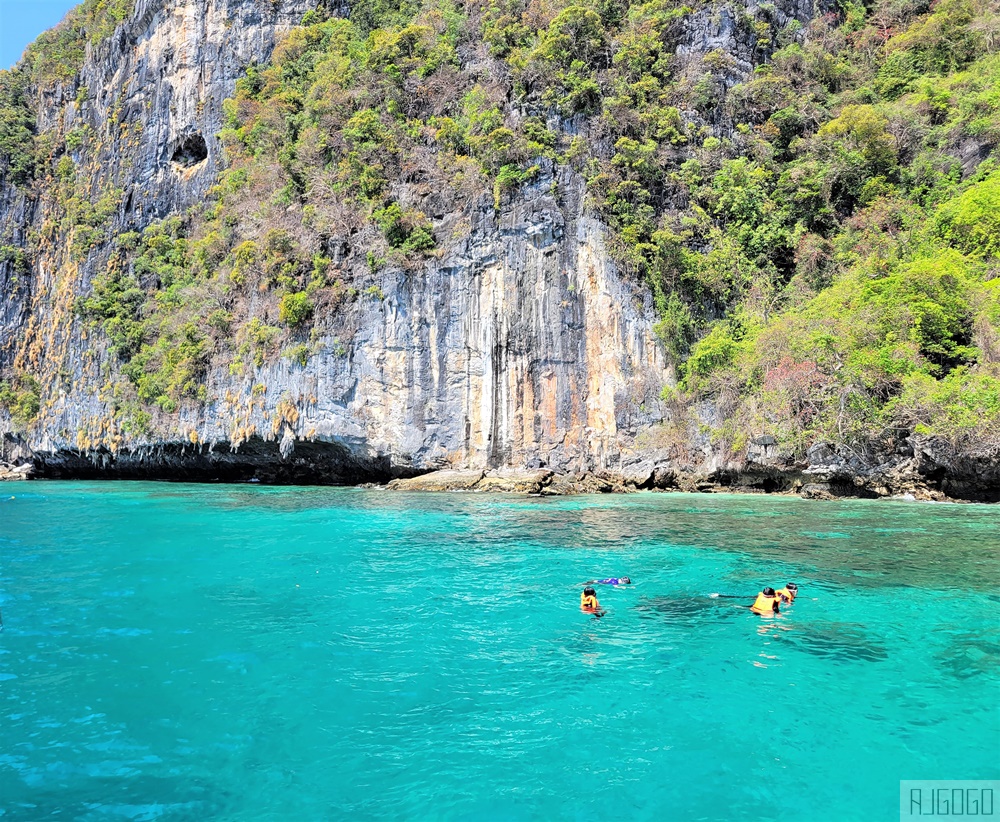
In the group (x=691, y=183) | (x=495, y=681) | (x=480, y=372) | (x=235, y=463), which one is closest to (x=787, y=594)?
(x=495, y=681)

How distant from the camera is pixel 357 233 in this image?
30.8 metres

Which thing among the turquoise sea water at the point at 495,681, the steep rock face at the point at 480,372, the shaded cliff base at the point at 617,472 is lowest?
the turquoise sea water at the point at 495,681

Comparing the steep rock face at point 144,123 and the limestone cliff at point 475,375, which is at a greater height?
the steep rock face at point 144,123

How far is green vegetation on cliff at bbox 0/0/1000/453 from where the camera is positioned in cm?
2226

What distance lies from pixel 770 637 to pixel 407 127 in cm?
3063

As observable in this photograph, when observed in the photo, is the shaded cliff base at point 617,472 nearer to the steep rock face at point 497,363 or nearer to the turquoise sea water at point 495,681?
the steep rock face at point 497,363

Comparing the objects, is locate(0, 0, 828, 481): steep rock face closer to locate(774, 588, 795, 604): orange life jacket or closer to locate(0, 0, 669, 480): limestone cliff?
locate(0, 0, 669, 480): limestone cliff

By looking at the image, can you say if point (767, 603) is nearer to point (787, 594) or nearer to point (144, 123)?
point (787, 594)

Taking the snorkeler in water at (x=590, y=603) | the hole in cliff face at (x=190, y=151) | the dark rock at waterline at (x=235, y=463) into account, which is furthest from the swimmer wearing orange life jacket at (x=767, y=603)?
the hole in cliff face at (x=190, y=151)

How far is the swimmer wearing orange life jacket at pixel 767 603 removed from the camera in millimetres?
8992

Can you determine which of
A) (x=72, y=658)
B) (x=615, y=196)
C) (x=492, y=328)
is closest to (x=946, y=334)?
(x=615, y=196)

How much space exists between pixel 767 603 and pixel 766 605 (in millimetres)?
49

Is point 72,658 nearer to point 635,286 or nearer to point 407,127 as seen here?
point 635,286

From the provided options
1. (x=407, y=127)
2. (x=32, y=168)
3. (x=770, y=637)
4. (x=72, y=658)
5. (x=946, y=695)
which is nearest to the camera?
(x=946, y=695)
